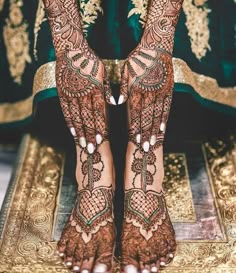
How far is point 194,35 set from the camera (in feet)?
4.99

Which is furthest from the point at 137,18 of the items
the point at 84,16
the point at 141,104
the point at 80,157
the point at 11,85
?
the point at 11,85

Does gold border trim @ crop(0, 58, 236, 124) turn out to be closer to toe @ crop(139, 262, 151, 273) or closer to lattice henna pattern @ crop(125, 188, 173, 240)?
lattice henna pattern @ crop(125, 188, 173, 240)

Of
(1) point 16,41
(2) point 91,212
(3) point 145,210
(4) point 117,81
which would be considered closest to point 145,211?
(3) point 145,210

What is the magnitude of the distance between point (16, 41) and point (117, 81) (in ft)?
1.18

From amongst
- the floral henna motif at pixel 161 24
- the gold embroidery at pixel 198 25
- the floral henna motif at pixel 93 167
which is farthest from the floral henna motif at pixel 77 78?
the gold embroidery at pixel 198 25

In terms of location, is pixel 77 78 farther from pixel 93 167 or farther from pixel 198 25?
pixel 198 25

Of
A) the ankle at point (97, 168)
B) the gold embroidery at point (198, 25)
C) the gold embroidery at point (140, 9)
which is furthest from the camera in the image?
the gold embroidery at point (198, 25)

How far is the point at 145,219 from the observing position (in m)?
1.23

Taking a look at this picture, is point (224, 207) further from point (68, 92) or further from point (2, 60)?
point (2, 60)

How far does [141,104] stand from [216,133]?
1.75 feet

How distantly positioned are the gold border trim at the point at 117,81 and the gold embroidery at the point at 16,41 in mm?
84

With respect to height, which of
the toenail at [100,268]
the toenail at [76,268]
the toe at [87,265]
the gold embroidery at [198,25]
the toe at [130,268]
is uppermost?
the gold embroidery at [198,25]

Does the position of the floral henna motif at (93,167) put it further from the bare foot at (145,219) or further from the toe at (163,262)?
the toe at (163,262)

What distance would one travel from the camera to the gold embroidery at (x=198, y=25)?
151 cm
